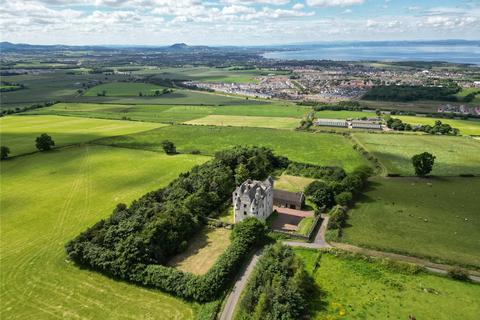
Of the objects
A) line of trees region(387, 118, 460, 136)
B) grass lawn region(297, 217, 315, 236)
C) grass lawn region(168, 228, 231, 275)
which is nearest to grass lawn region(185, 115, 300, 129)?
line of trees region(387, 118, 460, 136)

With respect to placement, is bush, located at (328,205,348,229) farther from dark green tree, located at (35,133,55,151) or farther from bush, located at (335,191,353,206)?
dark green tree, located at (35,133,55,151)

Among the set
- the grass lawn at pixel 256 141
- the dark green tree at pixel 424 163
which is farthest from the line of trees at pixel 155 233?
the dark green tree at pixel 424 163

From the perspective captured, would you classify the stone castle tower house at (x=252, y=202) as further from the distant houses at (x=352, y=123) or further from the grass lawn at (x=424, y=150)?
the distant houses at (x=352, y=123)

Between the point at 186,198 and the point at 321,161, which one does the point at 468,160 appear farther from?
the point at 186,198

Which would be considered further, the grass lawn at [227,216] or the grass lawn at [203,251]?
the grass lawn at [227,216]

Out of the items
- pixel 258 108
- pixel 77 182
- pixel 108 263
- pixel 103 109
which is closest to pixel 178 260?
pixel 108 263

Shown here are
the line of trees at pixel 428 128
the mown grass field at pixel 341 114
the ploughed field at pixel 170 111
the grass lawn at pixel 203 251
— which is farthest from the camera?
the ploughed field at pixel 170 111
